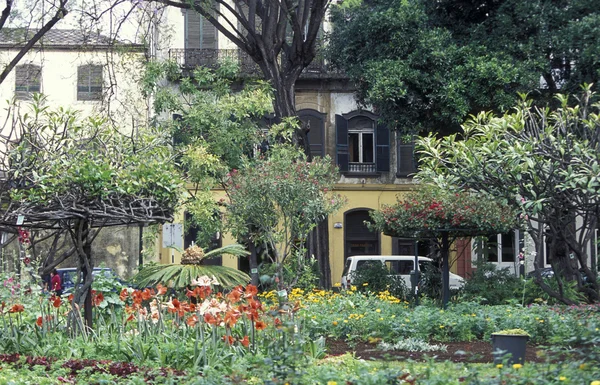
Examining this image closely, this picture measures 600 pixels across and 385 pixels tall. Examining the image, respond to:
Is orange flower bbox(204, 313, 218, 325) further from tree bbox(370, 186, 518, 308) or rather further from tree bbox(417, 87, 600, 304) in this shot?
tree bbox(370, 186, 518, 308)

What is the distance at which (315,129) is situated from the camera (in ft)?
116

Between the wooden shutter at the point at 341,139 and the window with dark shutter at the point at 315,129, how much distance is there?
1.71 feet

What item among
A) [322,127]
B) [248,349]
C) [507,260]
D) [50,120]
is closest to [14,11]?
[50,120]

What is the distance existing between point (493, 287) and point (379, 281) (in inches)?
122

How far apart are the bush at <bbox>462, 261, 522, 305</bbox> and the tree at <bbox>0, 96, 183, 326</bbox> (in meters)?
9.17

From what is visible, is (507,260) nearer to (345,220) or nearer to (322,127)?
(345,220)

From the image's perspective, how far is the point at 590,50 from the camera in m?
22.7

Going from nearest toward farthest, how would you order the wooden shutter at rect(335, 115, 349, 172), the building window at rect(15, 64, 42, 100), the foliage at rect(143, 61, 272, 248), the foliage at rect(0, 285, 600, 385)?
the foliage at rect(0, 285, 600, 385)
the building window at rect(15, 64, 42, 100)
the foliage at rect(143, 61, 272, 248)
the wooden shutter at rect(335, 115, 349, 172)

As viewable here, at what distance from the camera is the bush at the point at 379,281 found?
21955mm

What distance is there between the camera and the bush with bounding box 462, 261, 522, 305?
63.7 ft

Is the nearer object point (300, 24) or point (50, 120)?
point (50, 120)

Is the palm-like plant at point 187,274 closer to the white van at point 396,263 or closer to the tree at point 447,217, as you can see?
the tree at point 447,217

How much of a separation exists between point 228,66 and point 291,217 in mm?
6269

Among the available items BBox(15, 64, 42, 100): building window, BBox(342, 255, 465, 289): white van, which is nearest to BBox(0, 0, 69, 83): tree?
BBox(15, 64, 42, 100): building window
